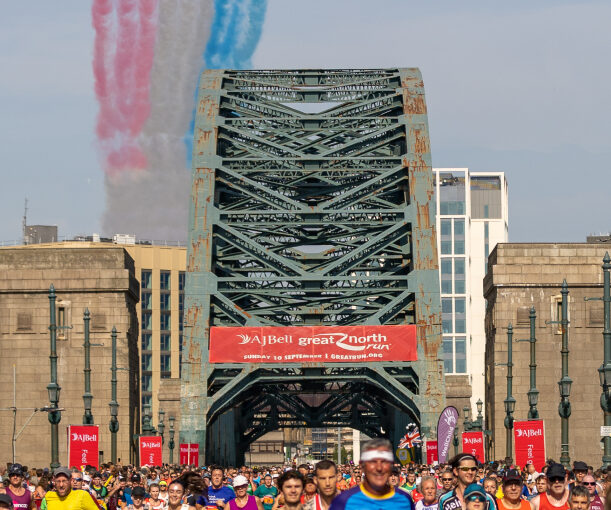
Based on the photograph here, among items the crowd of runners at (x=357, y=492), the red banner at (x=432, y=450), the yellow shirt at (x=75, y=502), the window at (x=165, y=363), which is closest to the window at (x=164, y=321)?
the window at (x=165, y=363)

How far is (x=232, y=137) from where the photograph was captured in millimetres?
69812

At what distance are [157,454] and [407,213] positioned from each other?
1809 centimetres

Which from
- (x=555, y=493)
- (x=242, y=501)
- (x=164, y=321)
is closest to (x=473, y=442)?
(x=242, y=501)

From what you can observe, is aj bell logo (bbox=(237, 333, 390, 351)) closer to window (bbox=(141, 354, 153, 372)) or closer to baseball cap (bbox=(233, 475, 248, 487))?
baseball cap (bbox=(233, 475, 248, 487))

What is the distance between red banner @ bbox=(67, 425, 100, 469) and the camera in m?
39.1

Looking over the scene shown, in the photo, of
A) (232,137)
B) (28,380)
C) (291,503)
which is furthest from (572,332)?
(291,503)

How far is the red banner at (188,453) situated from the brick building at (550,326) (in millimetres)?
22363

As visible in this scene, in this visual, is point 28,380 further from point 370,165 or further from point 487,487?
point 487,487

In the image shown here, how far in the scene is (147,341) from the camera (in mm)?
174625

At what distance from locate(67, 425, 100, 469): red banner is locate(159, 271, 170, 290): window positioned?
137327mm

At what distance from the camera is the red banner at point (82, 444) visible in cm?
3912

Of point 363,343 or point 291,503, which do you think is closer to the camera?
point 291,503

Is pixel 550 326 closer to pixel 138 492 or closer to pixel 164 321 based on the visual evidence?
pixel 138 492

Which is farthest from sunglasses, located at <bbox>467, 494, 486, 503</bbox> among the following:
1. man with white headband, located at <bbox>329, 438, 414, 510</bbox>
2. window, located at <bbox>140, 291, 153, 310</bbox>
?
window, located at <bbox>140, 291, 153, 310</bbox>
